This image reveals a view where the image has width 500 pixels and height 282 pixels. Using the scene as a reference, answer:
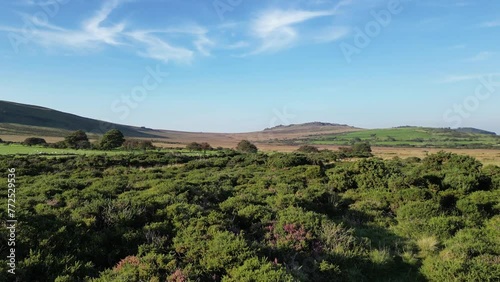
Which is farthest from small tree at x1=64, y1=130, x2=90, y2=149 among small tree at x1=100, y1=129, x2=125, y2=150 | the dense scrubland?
the dense scrubland

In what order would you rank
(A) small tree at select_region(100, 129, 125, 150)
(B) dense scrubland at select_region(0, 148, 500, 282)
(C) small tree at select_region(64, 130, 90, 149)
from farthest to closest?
1. (A) small tree at select_region(100, 129, 125, 150)
2. (C) small tree at select_region(64, 130, 90, 149)
3. (B) dense scrubland at select_region(0, 148, 500, 282)

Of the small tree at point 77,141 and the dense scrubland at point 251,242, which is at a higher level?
the dense scrubland at point 251,242

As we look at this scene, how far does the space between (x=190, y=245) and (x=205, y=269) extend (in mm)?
896

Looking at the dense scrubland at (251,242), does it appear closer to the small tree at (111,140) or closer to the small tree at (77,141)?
the small tree at (77,141)

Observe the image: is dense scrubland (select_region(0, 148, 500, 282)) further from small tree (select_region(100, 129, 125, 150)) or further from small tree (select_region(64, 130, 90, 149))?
small tree (select_region(100, 129, 125, 150))

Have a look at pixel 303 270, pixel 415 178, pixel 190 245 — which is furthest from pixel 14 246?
pixel 415 178

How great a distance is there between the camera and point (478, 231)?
897 cm

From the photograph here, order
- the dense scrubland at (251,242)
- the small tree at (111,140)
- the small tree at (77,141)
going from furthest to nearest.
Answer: the small tree at (111,140) < the small tree at (77,141) < the dense scrubland at (251,242)

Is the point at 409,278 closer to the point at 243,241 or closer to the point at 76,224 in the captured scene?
the point at 243,241

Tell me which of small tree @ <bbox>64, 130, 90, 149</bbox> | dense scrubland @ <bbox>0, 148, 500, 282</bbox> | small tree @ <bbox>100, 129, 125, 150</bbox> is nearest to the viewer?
dense scrubland @ <bbox>0, 148, 500, 282</bbox>

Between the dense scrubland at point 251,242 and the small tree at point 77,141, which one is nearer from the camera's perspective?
the dense scrubland at point 251,242

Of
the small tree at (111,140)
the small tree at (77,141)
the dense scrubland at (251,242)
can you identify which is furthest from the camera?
the small tree at (111,140)

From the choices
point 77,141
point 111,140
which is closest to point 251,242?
point 111,140

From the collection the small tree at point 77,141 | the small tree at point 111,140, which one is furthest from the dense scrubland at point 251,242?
the small tree at point 111,140
